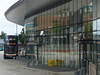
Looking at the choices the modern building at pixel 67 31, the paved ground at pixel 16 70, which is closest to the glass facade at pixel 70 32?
the modern building at pixel 67 31

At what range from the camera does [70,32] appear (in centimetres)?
2802

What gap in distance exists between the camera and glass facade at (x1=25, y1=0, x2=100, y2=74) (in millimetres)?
23036

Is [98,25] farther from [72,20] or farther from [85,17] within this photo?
[72,20]

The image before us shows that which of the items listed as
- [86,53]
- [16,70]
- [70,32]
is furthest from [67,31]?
[16,70]

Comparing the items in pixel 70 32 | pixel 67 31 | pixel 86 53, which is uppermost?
pixel 67 31

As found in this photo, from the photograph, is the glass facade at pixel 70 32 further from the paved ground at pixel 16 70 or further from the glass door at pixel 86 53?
the paved ground at pixel 16 70

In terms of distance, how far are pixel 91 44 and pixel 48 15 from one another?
1083 cm

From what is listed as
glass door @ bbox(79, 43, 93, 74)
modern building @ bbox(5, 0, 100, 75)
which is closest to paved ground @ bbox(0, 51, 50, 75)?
glass door @ bbox(79, 43, 93, 74)

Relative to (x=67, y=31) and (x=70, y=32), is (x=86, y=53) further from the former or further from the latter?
(x=67, y=31)

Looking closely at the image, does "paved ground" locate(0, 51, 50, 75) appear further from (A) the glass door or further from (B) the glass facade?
(B) the glass facade

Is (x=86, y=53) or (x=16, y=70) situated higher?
(x=86, y=53)

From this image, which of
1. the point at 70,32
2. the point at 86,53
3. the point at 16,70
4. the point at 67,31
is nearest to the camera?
the point at 86,53

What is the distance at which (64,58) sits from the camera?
2909 centimetres

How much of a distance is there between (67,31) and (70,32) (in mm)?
659
